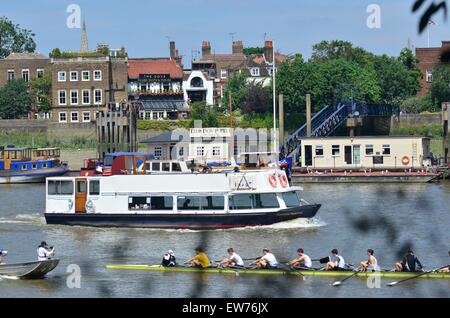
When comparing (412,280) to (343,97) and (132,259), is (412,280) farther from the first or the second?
(343,97)

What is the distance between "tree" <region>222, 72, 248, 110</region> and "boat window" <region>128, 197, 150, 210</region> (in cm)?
5657

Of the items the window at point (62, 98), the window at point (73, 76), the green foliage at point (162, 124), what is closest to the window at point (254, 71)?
the window at point (73, 76)

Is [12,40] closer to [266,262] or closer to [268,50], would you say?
[268,50]

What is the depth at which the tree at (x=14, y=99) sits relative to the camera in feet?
347

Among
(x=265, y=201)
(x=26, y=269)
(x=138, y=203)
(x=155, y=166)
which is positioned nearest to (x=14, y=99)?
(x=155, y=166)

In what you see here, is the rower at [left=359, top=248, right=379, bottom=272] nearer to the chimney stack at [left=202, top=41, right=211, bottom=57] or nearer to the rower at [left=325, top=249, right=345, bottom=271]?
the rower at [left=325, top=249, right=345, bottom=271]

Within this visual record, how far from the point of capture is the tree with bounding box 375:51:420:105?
106 metres

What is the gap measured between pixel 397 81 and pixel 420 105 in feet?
22.8

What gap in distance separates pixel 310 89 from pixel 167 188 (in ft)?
173

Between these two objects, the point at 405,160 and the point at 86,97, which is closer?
the point at 405,160

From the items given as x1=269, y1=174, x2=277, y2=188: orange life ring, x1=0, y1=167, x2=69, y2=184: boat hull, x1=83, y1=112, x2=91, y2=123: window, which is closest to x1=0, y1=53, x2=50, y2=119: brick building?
x1=83, y1=112, x2=91, y2=123: window

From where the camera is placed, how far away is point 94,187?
4872cm

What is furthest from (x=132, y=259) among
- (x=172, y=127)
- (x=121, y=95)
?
(x=121, y=95)

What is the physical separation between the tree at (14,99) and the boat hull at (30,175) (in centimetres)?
2358
